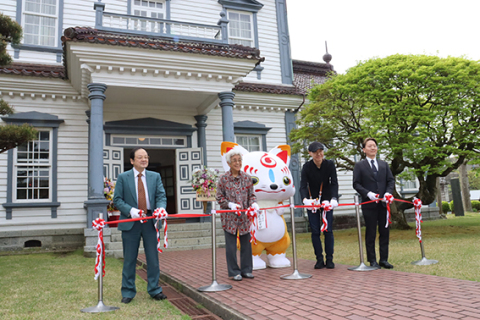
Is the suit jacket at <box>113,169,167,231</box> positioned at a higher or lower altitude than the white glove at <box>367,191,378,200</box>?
higher

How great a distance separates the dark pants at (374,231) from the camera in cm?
595

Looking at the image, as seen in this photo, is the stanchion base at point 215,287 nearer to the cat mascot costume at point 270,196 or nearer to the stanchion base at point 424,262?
the cat mascot costume at point 270,196

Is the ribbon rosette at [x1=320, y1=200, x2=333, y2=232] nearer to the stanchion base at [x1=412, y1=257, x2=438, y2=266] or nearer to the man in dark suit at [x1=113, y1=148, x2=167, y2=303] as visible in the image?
the stanchion base at [x1=412, y1=257, x2=438, y2=266]

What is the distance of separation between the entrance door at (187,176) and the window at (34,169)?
397cm

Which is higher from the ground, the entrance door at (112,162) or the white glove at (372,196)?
the entrance door at (112,162)

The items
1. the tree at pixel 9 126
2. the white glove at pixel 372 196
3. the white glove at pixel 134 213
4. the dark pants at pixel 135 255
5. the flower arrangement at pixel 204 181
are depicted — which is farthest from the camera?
the flower arrangement at pixel 204 181

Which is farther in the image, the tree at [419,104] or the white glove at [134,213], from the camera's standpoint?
the tree at [419,104]

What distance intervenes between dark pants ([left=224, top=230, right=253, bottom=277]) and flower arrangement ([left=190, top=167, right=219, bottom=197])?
20.0ft

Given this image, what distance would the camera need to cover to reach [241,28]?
15453 millimetres

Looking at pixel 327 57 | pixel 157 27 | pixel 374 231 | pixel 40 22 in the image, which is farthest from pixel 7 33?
pixel 327 57

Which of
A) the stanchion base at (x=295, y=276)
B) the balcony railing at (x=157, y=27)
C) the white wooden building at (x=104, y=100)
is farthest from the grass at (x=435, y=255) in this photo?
the balcony railing at (x=157, y=27)

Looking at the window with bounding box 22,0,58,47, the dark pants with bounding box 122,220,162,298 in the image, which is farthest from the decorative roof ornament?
the dark pants with bounding box 122,220,162,298

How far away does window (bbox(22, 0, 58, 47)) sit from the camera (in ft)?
41.2

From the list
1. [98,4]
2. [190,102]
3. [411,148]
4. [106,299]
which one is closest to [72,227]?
[190,102]
